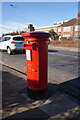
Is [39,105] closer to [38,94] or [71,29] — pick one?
[38,94]

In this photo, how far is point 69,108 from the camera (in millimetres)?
2463

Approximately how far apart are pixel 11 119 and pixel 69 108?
1.32 metres

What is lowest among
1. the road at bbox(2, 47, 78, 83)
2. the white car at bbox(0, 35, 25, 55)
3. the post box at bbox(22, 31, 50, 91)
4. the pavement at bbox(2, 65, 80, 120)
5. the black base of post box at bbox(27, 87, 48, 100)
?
the pavement at bbox(2, 65, 80, 120)

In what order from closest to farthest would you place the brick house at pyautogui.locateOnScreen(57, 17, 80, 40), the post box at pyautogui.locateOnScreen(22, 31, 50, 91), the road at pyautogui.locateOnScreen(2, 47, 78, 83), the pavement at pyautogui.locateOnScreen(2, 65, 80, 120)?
1. the pavement at pyautogui.locateOnScreen(2, 65, 80, 120)
2. the post box at pyautogui.locateOnScreen(22, 31, 50, 91)
3. the road at pyautogui.locateOnScreen(2, 47, 78, 83)
4. the brick house at pyautogui.locateOnScreen(57, 17, 80, 40)

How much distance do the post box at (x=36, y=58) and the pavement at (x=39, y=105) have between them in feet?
1.20

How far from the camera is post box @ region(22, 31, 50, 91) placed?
252 centimetres

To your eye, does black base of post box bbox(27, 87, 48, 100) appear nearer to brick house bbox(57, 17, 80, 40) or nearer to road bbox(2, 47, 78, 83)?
road bbox(2, 47, 78, 83)

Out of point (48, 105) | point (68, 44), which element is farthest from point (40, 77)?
point (68, 44)

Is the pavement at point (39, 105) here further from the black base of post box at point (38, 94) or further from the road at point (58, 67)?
the road at point (58, 67)

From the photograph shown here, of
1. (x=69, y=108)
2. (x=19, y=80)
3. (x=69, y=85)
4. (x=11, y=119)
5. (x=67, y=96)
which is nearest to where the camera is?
(x=11, y=119)

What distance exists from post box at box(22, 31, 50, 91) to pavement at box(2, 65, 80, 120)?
365 mm

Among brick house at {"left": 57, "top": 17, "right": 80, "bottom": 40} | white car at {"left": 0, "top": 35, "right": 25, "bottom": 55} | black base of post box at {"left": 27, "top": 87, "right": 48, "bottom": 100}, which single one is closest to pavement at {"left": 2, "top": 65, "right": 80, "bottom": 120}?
black base of post box at {"left": 27, "top": 87, "right": 48, "bottom": 100}

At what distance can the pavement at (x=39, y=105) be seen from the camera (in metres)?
2.25

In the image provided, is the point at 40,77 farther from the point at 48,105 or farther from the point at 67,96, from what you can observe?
the point at 67,96
